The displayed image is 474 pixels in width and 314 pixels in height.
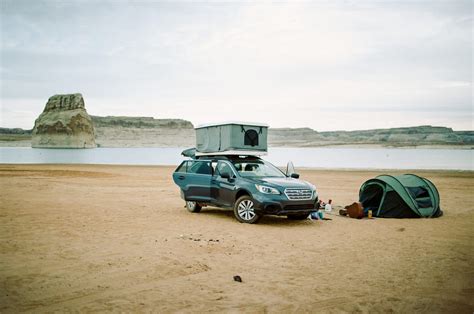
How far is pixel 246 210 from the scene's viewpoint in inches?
482

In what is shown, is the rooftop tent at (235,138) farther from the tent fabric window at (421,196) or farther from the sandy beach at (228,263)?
the tent fabric window at (421,196)

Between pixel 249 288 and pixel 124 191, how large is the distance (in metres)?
15.7

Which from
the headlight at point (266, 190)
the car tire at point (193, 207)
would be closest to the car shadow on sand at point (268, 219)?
the car tire at point (193, 207)

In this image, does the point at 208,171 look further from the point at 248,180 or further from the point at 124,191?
the point at 124,191

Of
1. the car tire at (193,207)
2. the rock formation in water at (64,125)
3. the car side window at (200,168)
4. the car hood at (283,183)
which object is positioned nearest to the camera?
the car hood at (283,183)

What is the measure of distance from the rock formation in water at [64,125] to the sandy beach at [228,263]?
158676 mm

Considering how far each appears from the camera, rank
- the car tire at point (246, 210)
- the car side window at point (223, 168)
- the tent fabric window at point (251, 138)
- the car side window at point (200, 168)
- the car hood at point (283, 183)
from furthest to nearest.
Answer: the tent fabric window at point (251, 138), the car side window at point (200, 168), the car side window at point (223, 168), the car tire at point (246, 210), the car hood at point (283, 183)

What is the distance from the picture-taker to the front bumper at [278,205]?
457 inches

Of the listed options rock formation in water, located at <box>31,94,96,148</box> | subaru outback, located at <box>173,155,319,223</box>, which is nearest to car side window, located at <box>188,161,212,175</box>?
subaru outback, located at <box>173,155,319,223</box>

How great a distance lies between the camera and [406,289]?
6.45 metres

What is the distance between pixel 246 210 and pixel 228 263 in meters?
4.45

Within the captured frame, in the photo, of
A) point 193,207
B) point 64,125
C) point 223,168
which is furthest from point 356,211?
point 64,125

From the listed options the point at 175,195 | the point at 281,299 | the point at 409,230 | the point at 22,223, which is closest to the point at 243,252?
the point at 281,299

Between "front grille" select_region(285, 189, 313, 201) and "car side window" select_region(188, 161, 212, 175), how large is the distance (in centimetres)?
295
